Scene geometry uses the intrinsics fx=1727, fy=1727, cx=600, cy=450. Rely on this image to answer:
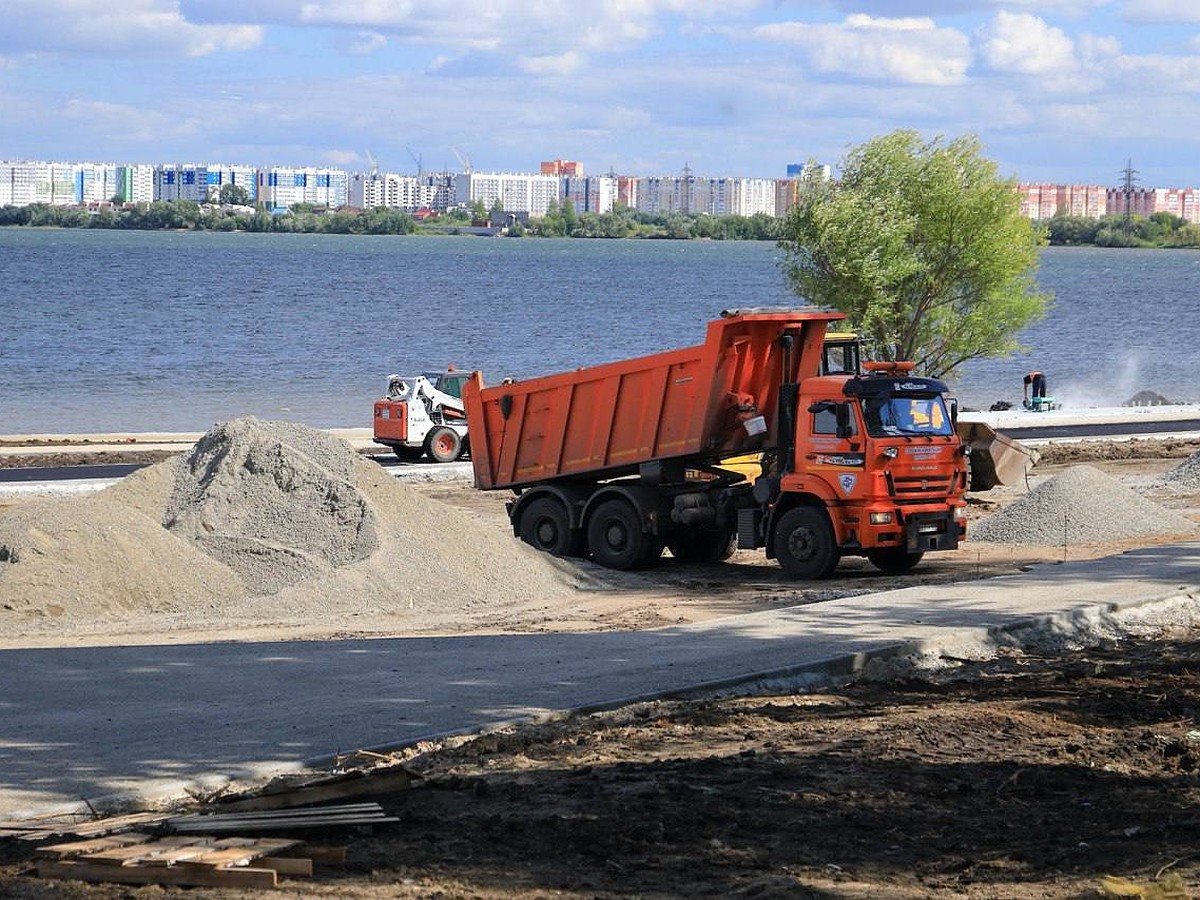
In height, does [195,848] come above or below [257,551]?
above

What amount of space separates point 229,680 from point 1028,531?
532 inches

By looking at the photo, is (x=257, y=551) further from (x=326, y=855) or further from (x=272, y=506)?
(x=326, y=855)

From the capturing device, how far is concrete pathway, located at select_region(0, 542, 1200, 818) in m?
10.8

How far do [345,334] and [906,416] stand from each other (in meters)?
68.5

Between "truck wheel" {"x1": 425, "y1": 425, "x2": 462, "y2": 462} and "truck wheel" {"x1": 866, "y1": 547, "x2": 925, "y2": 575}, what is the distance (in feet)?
46.0

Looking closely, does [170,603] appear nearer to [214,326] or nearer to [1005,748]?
[1005,748]

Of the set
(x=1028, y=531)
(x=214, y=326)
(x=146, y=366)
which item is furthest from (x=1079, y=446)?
(x=214, y=326)

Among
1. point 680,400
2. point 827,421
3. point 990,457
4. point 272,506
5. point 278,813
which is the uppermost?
point 680,400

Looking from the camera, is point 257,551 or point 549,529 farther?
point 549,529

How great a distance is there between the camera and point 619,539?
2139 cm

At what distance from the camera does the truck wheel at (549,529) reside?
2192cm

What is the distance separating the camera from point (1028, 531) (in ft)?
77.6

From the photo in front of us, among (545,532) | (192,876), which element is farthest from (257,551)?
(192,876)

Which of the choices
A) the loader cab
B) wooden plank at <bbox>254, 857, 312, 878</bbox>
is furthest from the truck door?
the loader cab
